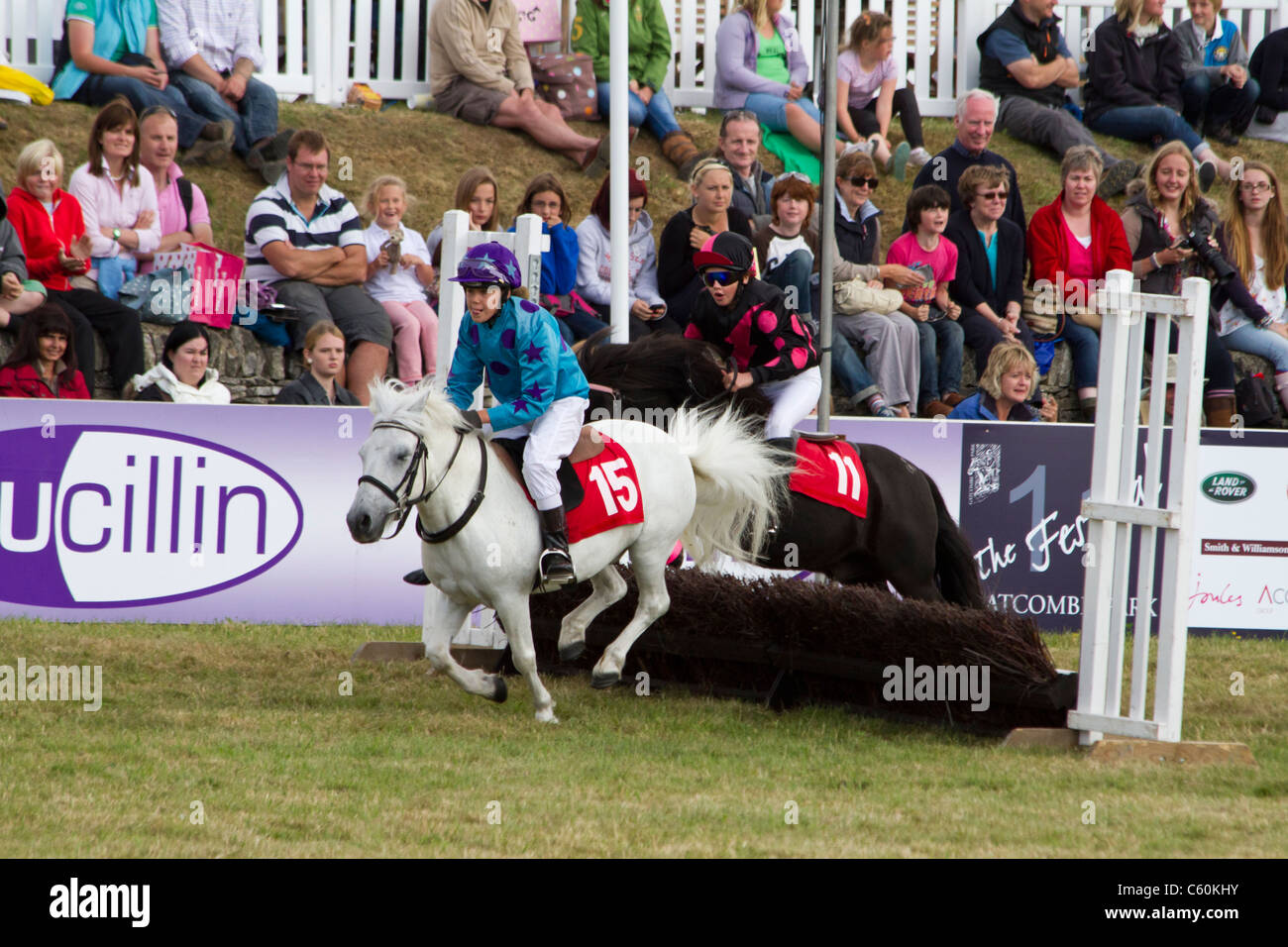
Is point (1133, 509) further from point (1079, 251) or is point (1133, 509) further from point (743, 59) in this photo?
point (743, 59)

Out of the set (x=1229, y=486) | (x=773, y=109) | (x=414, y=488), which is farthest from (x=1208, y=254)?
(x=414, y=488)

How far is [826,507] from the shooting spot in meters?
7.34

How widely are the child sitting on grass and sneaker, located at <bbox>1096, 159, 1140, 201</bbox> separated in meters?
4.01

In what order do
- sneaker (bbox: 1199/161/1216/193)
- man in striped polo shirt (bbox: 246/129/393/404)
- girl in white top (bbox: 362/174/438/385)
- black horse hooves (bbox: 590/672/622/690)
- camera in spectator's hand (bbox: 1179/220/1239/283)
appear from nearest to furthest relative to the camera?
black horse hooves (bbox: 590/672/622/690), man in striped polo shirt (bbox: 246/129/393/404), girl in white top (bbox: 362/174/438/385), camera in spectator's hand (bbox: 1179/220/1239/283), sneaker (bbox: 1199/161/1216/193)

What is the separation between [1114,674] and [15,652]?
533 centimetres

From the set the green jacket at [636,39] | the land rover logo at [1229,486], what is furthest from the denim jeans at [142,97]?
the land rover logo at [1229,486]

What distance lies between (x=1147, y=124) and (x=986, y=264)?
16.3 feet

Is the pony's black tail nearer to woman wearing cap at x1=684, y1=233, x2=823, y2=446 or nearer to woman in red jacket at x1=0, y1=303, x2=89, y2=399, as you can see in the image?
woman wearing cap at x1=684, y1=233, x2=823, y2=446

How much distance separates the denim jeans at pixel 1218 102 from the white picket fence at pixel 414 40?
36.7 inches

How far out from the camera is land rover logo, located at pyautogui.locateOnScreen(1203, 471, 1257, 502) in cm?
998

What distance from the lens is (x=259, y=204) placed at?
Answer: 10398 mm

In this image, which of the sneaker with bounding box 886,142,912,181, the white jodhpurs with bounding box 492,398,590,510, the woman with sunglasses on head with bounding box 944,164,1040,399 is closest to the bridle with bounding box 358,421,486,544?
the white jodhpurs with bounding box 492,398,590,510

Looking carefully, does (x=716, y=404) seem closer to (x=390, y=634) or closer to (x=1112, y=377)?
(x=1112, y=377)
